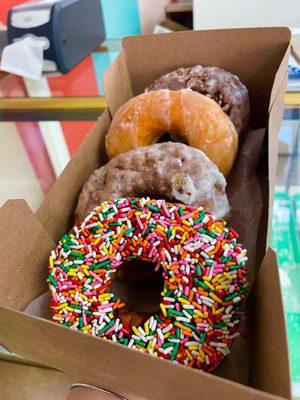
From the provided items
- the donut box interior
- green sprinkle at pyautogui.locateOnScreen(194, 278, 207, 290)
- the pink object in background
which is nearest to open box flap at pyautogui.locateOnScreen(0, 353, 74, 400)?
the donut box interior

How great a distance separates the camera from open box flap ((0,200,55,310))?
748mm

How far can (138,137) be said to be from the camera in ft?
3.47

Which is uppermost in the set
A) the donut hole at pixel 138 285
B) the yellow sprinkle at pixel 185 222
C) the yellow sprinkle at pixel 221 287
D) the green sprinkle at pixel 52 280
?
the yellow sprinkle at pixel 185 222

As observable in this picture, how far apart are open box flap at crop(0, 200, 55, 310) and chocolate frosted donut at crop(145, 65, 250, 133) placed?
604 mm

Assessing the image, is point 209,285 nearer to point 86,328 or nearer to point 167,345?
point 167,345

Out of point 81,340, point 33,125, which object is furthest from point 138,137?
point 81,340

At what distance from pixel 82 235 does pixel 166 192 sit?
197 mm

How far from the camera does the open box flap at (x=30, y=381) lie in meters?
0.87

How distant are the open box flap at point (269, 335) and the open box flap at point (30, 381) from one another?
15.9 inches

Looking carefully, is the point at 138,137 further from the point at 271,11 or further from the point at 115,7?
the point at 115,7

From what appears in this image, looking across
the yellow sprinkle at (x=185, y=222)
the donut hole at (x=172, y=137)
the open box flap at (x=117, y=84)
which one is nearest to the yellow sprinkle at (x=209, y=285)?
the yellow sprinkle at (x=185, y=222)

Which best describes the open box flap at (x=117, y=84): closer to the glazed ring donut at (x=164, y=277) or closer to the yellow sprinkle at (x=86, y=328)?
the glazed ring donut at (x=164, y=277)

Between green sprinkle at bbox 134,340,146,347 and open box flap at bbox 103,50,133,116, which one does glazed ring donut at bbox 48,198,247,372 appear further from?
open box flap at bbox 103,50,133,116

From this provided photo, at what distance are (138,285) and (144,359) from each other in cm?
46
